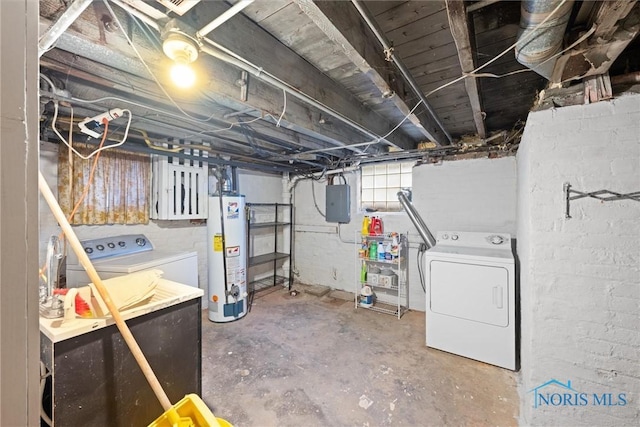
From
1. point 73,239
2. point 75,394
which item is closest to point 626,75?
point 73,239

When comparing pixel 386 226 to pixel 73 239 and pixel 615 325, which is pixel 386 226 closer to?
pixel 615 325

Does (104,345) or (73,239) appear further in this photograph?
(104,345)

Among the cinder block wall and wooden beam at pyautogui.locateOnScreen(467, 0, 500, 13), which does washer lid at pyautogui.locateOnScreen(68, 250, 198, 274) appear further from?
the cinder block wall

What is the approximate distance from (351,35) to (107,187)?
2791 mm

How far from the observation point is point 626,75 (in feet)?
4.38

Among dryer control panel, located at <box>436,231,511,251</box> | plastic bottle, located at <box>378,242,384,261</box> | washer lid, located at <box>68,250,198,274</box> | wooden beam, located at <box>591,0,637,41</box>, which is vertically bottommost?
plastic bottle, located at <box>378,242,384,261</box>

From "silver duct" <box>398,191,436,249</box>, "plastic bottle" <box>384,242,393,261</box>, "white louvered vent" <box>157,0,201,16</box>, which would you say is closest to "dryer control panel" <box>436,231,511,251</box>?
"silver duct" <box>398,191,436,249</box>

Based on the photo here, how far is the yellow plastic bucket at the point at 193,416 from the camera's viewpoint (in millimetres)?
957

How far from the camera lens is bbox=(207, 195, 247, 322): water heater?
3182mm

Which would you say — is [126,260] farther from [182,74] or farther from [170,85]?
[182,74]

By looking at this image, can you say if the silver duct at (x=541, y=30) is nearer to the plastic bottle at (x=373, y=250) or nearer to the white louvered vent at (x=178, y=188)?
the plastic bottle at (x=373, y=250)

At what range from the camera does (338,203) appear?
4098 millimetres

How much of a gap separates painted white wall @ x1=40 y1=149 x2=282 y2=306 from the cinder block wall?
3.21m

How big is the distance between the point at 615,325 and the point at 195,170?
12.4 feet
